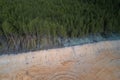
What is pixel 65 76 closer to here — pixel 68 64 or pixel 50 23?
pixel 68 64

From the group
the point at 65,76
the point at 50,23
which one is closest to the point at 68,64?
the point at 65,76

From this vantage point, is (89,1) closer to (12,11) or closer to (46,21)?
(46,21)

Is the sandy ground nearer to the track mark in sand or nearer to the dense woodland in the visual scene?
the track mark in sand

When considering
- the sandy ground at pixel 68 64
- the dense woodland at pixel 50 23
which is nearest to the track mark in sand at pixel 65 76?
the sandy ground at pixel 68 64

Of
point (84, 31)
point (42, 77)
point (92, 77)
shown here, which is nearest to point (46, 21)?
point (84, 31)

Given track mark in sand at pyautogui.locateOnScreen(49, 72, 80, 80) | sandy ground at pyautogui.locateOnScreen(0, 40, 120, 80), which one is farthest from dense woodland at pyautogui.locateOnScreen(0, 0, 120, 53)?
track mark in sand at pyautogui.locateOnScreen(49, 72, 80, 80)
